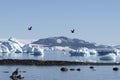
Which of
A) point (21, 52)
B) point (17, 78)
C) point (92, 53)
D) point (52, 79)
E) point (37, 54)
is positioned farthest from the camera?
point (21, 52)

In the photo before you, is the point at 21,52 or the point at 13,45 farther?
the point at 21,52

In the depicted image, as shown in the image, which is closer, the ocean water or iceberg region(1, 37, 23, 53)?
the ocean water

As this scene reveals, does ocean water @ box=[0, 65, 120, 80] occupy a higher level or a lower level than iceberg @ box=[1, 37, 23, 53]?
lower

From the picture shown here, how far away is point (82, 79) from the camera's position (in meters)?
50.5

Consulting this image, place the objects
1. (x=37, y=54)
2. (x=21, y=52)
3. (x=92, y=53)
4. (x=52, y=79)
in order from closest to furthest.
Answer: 1. (x=52, y=79)
2. (x=37, y=54)
3. (x=92, y=53)
4. (x=21, y=52)

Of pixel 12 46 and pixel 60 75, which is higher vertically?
pixel 12 46

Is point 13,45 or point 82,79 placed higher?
point 13,45

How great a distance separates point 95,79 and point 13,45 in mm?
133893

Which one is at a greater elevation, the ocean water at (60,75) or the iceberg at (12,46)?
the iceberg at (12,46)

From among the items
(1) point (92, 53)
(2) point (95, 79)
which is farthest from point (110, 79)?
(1) point (92, 53)

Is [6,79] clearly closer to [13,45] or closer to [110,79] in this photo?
[110,79]

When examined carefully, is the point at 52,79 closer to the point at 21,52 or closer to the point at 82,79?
the point at 82,79

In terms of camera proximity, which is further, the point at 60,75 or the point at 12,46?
the point at 12,46

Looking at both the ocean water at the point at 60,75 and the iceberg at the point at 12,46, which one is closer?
the ocean water at the point at 60,75
